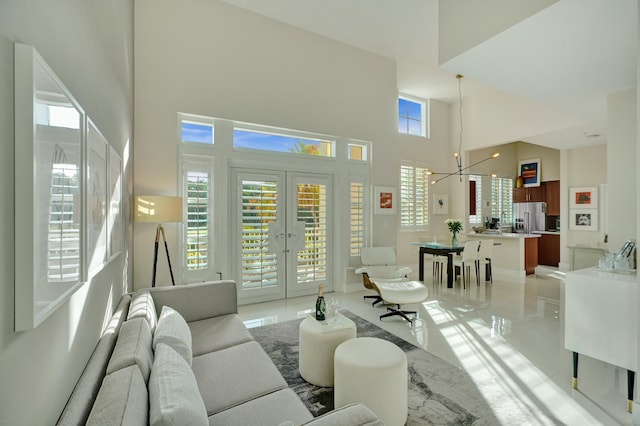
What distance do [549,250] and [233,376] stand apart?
28.8 ft

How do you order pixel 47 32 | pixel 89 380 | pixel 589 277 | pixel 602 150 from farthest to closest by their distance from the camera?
pixel 602 150
pixel 589 277
pixel 89 380
pixel 47 32

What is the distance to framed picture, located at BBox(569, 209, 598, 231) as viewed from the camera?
661 centimetres

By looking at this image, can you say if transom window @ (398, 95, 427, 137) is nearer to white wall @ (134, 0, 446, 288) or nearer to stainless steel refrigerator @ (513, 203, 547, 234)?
white wall @ (134, 0, 446, 288)

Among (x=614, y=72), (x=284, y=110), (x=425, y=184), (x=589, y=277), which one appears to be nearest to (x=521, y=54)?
(x=614, y=72)

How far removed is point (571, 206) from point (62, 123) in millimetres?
9032

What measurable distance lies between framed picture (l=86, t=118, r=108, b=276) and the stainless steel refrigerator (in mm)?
9992

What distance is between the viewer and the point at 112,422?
0.92 meters

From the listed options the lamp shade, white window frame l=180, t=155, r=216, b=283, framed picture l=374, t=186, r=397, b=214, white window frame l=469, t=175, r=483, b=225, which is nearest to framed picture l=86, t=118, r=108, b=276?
the lamp shade

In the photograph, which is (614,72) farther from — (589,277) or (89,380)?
(89,380)

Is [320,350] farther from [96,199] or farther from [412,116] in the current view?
[412,116]

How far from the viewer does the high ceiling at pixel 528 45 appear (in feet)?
7.77

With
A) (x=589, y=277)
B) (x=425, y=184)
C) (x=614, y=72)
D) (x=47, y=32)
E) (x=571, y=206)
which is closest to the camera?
(x=47, y=32)

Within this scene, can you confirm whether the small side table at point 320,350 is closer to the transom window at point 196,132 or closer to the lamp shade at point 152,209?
the lamp shade at point 152,209

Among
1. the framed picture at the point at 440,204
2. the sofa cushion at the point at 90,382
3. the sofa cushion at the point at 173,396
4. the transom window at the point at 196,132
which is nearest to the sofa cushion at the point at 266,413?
the sofa cushion at the point at 173,396
